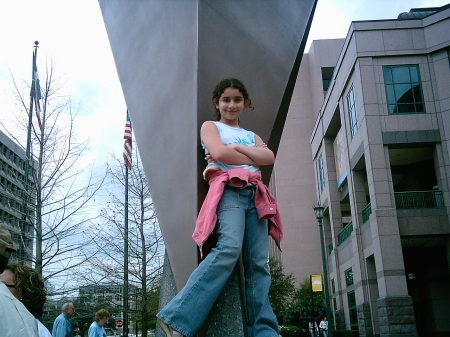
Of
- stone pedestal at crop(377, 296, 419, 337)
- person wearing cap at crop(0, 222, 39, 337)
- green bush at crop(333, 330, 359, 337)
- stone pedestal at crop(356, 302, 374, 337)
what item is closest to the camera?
person wearing cap at crop(0, 222, 39, 337)

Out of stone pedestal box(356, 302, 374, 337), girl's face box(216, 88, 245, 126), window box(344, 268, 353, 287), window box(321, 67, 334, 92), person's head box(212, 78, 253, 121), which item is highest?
window box(321, 67, 334, 92)

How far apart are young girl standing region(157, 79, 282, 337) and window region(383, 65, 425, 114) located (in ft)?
65.7

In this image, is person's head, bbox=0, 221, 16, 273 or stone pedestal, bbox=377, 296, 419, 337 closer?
person's head, bbox=0, 221, 16, 273

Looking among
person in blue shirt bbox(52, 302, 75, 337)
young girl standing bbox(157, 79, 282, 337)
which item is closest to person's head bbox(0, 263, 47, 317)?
young girl standing bbox(157, 79, 282, 337)

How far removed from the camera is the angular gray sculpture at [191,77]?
9.84 ft

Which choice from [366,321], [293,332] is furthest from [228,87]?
[293,332]

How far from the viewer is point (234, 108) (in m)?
2.86

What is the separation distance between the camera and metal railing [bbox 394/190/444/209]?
2041 centimetres

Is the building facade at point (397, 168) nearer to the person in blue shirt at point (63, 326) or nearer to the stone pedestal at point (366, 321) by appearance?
the stone pedestal at point (366, 321)

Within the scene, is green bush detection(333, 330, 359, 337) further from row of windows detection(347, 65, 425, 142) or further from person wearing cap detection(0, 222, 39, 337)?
person wearing cap detection(0, 222, 39, 337)

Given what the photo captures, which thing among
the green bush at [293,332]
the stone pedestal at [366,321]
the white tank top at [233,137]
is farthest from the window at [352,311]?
the white tank top at [233,137]

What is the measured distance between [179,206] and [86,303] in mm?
16285

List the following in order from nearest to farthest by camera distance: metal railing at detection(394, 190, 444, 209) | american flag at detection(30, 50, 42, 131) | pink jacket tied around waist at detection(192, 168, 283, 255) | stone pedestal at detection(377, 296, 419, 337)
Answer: pink jacket tied around waist at detection(192, 168, 283, 255) < american flag at detection(30, 50, 42, 131) < stone pedestal at detection(377, 296, 419, 337) < metal railing at detection(394, 190, 444, 209)

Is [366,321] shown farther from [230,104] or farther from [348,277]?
[230,104]
